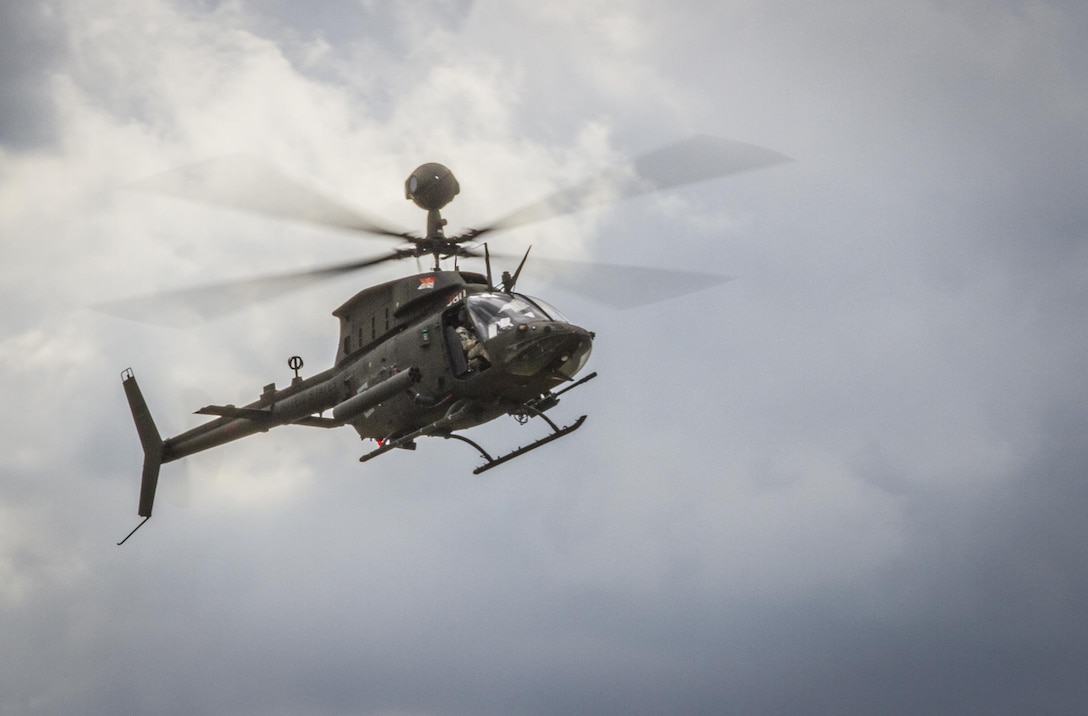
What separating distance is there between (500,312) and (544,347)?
131cm

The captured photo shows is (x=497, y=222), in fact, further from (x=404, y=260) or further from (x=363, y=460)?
(x=363, y=460)

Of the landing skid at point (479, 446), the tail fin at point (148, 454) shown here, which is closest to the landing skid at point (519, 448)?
the landing skid at point (479, 446)

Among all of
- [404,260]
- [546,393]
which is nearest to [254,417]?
[404,260]

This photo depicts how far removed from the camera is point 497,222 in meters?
25.7

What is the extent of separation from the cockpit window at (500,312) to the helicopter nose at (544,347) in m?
0.38

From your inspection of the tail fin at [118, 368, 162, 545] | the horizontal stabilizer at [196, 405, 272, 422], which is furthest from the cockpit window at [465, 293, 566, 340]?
the tail fin at [118, 368, 162, 545]

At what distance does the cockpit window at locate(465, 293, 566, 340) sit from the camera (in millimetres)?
23734

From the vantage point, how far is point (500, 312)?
78.9 ft

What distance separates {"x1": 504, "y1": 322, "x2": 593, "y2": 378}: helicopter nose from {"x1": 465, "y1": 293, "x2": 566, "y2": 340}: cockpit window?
1.23 ft

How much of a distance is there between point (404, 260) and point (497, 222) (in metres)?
2.21

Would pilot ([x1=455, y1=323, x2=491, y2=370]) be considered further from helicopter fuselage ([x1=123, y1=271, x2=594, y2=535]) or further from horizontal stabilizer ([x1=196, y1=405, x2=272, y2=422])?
horizontal stabilizer ([x1=196, y1=405, x2=272, y2=422])

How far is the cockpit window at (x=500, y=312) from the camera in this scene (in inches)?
934

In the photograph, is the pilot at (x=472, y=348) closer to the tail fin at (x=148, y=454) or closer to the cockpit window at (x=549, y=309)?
the cockpit window at (x=549, y=309)

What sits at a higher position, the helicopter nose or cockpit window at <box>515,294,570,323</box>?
cockpit window at <box>515,294,570,323</box>
